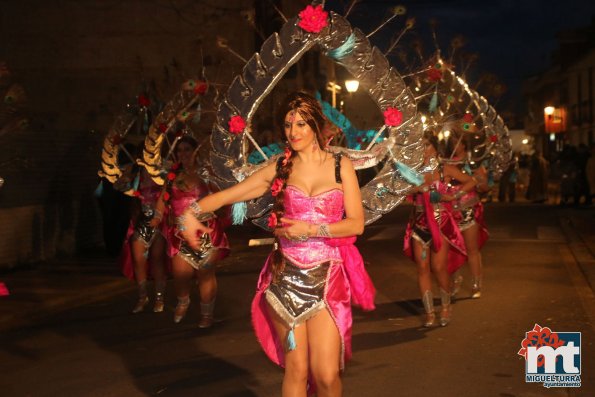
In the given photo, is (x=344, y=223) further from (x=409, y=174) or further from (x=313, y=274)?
(x=409, y=174)

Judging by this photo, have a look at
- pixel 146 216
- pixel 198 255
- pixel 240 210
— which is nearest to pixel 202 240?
pixel 198 255

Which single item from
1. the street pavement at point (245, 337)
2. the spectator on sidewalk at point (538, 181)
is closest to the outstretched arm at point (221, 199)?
the street pavement at point (245, 337)

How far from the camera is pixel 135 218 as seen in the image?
1002 centimetres

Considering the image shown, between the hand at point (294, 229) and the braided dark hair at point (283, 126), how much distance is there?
0.15 metres

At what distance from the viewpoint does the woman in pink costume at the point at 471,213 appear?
1017 cm

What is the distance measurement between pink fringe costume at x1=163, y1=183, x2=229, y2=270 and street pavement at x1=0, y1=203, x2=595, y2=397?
2.41 feet

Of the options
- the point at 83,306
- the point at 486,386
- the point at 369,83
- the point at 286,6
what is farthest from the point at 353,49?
the point at 286,6

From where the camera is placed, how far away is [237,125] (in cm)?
569

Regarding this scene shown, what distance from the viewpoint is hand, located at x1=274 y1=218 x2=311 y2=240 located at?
4695 mm

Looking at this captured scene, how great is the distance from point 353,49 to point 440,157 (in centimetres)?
414

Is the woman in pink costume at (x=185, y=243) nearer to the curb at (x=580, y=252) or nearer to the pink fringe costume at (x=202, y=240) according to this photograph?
the pink fringe costume at (x=202, y=240)

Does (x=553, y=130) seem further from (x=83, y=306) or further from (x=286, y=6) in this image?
(x=83, y=306)

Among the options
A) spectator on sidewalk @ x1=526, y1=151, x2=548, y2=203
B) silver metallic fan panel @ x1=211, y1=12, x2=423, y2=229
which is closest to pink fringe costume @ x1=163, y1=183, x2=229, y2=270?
silver metallic fan panel @ x1=211, y1=12, x2=423, y2=229

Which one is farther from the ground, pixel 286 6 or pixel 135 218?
pixel 286 6
